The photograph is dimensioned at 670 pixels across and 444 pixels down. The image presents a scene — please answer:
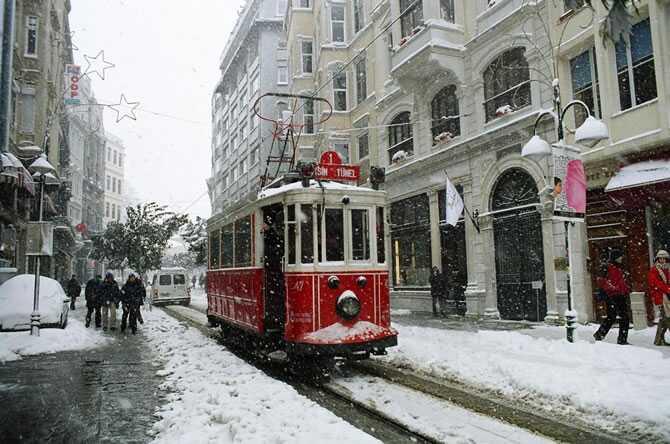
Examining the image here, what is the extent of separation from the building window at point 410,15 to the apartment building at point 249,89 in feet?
47.6

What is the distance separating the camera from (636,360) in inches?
319

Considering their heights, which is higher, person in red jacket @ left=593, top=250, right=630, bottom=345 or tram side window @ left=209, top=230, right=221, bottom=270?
tram side window @ left=209, top=230, right=221, bottom=270

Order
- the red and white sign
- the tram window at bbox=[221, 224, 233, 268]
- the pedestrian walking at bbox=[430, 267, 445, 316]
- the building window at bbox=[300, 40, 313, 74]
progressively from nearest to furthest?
the red and white sign → the tram window at bbox=[221, 224, 233, 268] → the pedestrian walking at bbox=[430, 267, 445, 316] → the building window at bbox=[300, 40, 313, 74]

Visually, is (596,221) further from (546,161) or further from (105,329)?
(105,329)

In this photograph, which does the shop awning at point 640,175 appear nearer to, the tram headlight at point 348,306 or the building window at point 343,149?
the tram headlight at point 348,306

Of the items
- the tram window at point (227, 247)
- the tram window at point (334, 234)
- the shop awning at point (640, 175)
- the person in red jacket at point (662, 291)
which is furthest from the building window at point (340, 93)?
the person in red jacket at point (662, 291)

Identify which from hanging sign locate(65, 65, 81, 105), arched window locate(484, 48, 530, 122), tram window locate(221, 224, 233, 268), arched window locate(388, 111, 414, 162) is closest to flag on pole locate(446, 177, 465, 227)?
arched window locate(484, 48, 530, 122)

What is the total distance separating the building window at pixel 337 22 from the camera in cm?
2884

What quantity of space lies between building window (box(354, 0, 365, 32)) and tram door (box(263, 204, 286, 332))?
62.6 feet

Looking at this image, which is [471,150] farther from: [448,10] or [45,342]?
[45,342]

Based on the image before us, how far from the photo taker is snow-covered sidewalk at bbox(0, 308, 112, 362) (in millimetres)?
11148

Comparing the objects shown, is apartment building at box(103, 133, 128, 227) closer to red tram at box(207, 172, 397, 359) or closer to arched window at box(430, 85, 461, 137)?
arched window at box(430, 85, 461, 137)

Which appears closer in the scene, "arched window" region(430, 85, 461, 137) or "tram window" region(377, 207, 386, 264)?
"tram window" region(377, 207, 386, 264)

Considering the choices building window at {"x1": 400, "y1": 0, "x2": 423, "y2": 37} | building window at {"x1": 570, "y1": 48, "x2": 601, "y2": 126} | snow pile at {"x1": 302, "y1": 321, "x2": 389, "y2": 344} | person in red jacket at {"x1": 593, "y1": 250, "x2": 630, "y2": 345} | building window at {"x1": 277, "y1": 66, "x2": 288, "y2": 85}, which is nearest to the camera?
snow pile at {"x1": 302, "y1": 321, "x2": 389, "y2": 344}
